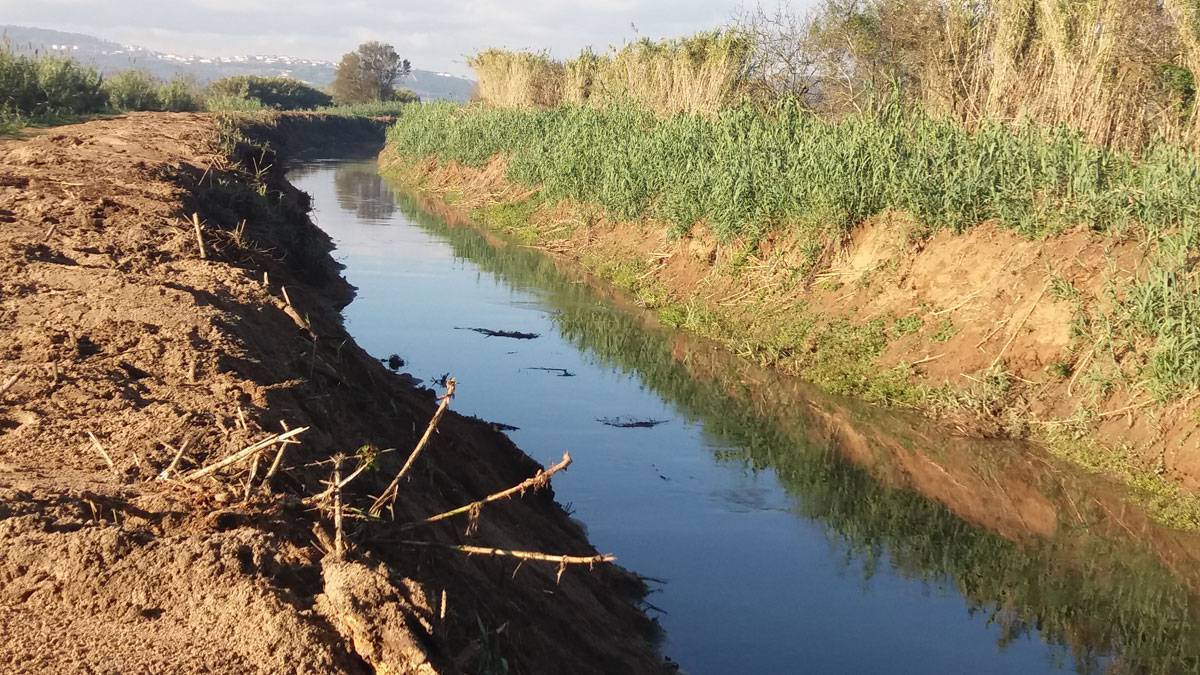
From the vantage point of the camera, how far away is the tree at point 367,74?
8444cm

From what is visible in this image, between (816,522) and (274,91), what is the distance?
2558 inches

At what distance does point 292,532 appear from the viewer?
3.74 m

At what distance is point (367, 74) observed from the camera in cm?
8606

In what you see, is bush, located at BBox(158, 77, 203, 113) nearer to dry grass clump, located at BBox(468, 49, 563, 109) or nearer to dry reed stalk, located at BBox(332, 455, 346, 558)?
dry grass clump, located at BBox(468, 49, 563, 109)

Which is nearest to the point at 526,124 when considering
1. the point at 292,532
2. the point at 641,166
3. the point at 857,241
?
the point at 641,166

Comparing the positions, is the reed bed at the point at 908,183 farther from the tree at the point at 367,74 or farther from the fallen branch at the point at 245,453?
the tree at the point at 367,74

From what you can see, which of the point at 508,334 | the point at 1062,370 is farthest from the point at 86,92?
the point at 1062,370

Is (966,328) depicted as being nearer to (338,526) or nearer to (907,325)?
(907,325)

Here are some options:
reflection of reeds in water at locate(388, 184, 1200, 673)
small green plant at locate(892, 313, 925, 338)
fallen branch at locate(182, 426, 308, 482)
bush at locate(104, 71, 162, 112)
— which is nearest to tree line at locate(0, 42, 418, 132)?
bush at locate(104, 71, 162, 112)

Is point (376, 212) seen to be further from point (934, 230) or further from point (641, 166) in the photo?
point (934, 230)

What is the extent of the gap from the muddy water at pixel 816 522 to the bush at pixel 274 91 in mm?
51674

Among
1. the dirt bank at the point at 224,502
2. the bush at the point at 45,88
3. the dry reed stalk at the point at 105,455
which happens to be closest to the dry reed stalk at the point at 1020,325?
the dirt bank at the point at 224,502

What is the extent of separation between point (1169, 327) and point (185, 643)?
24.4ft

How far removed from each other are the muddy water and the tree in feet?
245
